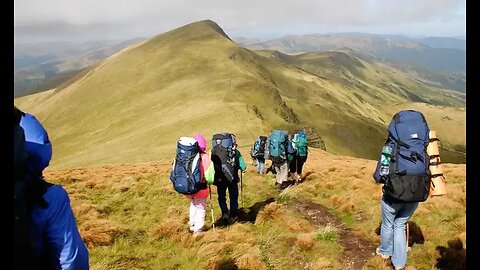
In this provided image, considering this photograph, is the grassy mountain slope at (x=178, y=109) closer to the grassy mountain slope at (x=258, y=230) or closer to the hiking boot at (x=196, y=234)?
the grassy mountain slope at (x=258, y=230)

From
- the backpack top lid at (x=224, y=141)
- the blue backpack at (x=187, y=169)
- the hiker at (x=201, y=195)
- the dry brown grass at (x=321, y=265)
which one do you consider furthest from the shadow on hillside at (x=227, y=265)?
the backpack top lid at (x=224, y=141)

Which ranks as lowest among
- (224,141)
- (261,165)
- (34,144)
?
(261,165)

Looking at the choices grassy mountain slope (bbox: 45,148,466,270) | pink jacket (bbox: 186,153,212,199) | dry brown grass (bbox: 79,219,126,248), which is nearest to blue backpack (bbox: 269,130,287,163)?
grassy mountain slope (bbox: 45,148,466,270)

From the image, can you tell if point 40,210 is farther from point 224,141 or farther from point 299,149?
point 299,149

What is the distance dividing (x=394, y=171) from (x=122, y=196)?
11.4 metres

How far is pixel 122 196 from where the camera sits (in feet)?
52.1

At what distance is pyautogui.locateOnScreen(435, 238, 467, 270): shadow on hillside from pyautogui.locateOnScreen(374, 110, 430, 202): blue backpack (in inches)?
74.0

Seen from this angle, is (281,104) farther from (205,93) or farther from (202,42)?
(202,42)

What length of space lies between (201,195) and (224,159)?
169 centimetres

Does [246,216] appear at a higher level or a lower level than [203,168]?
lower

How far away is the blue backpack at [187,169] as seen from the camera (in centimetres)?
976

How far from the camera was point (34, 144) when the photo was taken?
3.44 meters

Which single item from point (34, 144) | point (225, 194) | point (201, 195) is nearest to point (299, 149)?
point (225, 194)
